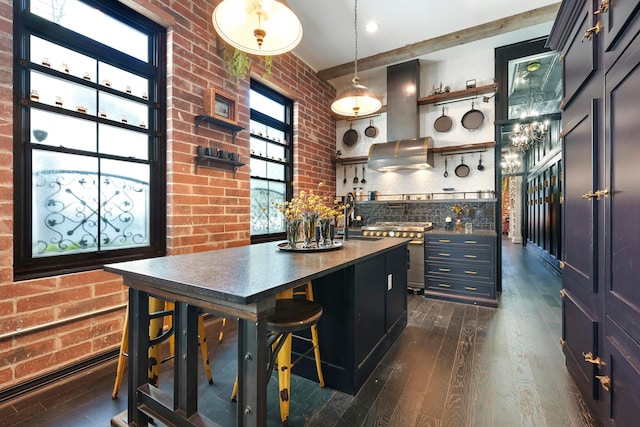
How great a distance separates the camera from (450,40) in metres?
3.77

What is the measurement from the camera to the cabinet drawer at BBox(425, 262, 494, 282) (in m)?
3.45

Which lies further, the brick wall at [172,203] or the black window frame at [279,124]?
the black window frame at [279,124]

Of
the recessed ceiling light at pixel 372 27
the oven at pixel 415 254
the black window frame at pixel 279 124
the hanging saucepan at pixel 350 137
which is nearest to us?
the recessed ceiling light at pixel 372 27

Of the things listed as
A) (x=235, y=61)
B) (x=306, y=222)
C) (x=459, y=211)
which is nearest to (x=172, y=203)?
(x=306, y=222)

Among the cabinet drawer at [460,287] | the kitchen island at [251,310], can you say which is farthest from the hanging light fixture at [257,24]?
the cabinet drawer at [460,287]

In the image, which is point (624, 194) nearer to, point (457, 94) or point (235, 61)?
point (235, 61)

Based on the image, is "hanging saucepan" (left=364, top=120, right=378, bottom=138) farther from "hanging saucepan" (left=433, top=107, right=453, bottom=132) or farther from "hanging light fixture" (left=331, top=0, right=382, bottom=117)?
"hanging light fixture" (left=331, top=0, right=382, bottom=117)

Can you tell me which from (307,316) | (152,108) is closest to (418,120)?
(152,108)

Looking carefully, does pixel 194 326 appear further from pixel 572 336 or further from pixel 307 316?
pixel 572 336

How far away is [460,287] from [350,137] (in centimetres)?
300

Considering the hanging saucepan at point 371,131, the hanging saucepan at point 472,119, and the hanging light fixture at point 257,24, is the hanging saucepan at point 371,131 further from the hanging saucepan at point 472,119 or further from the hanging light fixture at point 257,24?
the hanging light fixture at point 257,24

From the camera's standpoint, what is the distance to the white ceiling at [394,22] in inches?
126

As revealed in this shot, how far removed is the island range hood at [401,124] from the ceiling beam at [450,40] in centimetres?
28

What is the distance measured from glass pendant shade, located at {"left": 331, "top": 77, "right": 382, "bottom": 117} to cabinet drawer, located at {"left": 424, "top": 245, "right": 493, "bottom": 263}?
6.61ft
